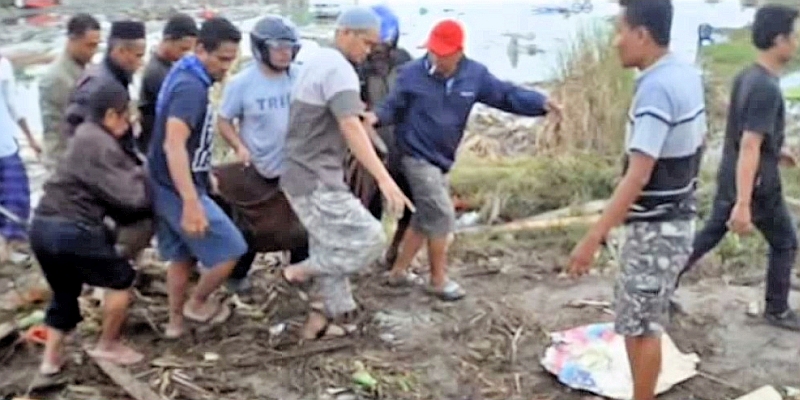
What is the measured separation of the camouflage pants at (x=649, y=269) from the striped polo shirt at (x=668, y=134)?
5 centimetres

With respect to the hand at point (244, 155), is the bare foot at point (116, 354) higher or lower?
lower

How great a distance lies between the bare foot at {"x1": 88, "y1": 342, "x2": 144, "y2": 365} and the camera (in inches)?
212

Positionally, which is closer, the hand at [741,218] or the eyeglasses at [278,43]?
the hand at [741,218]

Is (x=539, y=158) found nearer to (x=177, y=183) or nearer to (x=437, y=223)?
(x=437, y=223)

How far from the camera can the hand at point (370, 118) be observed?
5.96 m

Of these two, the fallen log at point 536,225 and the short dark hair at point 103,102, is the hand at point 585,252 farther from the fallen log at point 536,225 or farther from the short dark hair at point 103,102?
the fallen log at point 536,225

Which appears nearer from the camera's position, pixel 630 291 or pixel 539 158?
pixel 630 291

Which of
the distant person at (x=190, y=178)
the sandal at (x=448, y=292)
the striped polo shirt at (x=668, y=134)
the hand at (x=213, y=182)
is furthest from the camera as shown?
the sandal at (x=448, y=292)

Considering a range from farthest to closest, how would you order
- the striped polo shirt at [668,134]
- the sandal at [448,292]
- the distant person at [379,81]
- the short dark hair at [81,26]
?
1. the short dark hair at [81,26]
2. the distant person at [379,81]
3. the sandal at [448,292]
4. the striped polo shirt at [668,134]

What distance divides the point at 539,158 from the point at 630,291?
16.8 ft

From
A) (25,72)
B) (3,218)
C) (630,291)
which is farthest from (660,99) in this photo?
(25,72)

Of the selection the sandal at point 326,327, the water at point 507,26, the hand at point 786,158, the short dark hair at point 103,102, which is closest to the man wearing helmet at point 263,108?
the sandal at point 326,327

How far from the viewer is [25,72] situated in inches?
634

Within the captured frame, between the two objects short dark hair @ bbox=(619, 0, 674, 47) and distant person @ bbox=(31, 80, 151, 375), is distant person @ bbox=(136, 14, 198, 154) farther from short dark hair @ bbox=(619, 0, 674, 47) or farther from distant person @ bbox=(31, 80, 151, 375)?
short dark hair @ bbox=(619, 0, 674, 47)
